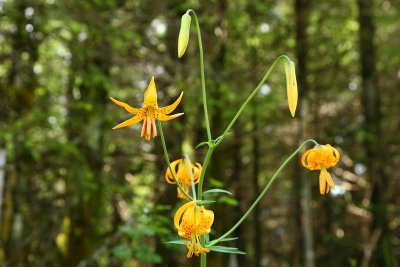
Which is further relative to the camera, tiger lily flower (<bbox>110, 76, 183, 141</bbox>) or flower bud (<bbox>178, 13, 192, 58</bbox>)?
flower bud (<bbox>178, 13, 192, 58</bbox>)

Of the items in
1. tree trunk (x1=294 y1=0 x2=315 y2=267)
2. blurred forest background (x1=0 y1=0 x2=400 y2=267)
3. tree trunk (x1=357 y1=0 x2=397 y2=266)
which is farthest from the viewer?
tree trunk (x1=357 y1=0 x2=397 y2=266)

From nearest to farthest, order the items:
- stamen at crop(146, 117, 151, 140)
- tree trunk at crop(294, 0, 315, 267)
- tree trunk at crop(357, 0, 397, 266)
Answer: stamen at crop(146, 117, 151, 140)
tree trunk at crop(294, 0, 315, 267)
tree trunk at crop(357, 0, 397, 266)

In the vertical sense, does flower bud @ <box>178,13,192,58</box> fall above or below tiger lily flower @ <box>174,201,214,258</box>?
above

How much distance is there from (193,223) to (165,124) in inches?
170

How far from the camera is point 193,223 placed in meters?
1.66

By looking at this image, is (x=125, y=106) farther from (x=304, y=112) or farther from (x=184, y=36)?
(x=304, y=112)

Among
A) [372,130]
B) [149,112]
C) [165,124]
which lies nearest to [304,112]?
[372,130]

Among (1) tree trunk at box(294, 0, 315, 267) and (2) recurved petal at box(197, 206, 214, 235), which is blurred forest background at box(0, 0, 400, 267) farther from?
(2) recurved petal at box(197, 206, 214, 235)

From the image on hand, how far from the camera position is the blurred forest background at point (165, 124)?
171 inches

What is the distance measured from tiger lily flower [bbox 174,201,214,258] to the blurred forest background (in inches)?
53.1

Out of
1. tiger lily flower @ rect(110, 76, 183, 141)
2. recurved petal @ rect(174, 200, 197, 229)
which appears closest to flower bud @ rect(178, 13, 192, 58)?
tiger lily flower @ rect(110, 76, 183, 141)

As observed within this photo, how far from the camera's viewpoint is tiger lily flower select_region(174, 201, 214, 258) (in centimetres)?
166

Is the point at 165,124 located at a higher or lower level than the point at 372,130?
higher

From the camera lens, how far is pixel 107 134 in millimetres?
5574
